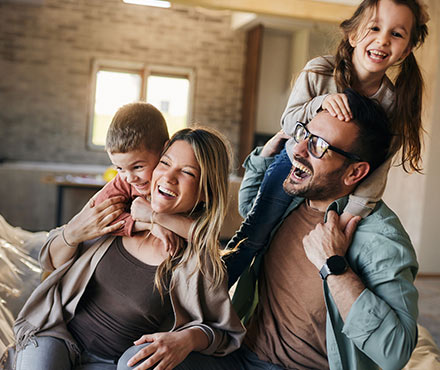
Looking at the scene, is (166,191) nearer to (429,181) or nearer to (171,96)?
(429,181)

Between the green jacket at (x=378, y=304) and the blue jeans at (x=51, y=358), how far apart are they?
2.42ft

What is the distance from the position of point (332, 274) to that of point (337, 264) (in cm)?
3

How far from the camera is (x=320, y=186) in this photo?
1812mm

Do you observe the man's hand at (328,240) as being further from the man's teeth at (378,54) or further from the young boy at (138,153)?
the man's teeth at (378,54)

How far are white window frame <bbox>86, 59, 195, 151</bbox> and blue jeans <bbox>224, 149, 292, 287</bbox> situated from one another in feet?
24.7

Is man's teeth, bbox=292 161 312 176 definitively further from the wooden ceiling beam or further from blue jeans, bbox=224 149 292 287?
the wooden ceiling beam

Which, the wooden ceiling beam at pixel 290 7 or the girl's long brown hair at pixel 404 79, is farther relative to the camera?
the wooden ceiling beam at pixel 290 7

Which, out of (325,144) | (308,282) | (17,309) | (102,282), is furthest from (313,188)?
(17,309)

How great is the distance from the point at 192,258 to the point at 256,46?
8.18m

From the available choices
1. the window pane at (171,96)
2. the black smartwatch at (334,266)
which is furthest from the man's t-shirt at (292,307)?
the window pane at (171,96)

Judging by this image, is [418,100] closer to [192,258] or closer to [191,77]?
[192,258]

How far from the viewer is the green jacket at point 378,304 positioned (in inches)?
59.2

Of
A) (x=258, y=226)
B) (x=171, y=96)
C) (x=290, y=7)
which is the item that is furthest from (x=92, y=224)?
(x=171, y=96)

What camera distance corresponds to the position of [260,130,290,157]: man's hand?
6.93 feet
